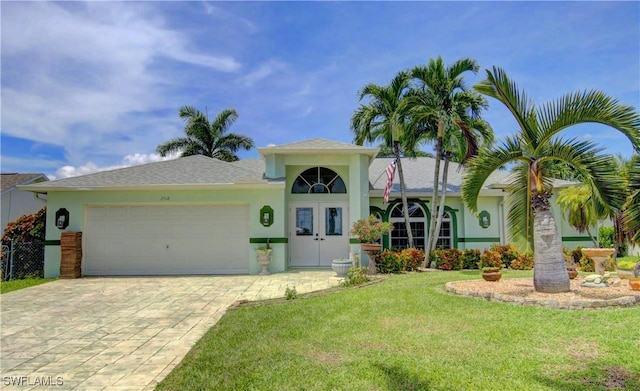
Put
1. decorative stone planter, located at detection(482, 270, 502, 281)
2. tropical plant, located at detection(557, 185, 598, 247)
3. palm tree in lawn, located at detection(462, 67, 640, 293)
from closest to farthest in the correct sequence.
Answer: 1. palm tree in lawn, located at detection(462, 67, 640, 293)
2. decorative stone planter, located at detection(482, 270, 502, 281)
3. tropical plant, located at detection(557, 185, 598, 247)

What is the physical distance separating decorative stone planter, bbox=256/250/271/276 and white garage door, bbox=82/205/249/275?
78 centimetres

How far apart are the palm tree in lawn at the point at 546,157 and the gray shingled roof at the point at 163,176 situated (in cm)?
806

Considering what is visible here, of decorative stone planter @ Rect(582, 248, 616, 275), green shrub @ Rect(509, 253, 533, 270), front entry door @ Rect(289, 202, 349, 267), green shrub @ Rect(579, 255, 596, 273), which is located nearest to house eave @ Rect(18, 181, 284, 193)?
front entry door @ Rect(289, 202, 349, 267)

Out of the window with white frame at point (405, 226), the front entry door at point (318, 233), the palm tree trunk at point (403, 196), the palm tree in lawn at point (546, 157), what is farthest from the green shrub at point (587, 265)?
the front entry door at point (318, 233)

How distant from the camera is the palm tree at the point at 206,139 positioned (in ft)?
87.6

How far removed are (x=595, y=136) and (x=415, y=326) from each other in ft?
15.7

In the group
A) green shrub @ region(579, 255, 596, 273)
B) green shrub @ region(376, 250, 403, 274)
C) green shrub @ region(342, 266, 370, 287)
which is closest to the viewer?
green shrub @ region(342, 266, 370, 287)

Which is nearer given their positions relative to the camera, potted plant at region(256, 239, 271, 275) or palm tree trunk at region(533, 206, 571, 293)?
palm tree trunk at region(533, 206, 571, 293)

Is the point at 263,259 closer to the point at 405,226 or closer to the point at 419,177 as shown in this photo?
the point at 405,226

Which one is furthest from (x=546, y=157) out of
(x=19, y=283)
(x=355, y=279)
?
(x=19, y=283)

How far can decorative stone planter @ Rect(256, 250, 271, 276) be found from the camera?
1266 centimetres

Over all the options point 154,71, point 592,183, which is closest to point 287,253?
point 154,71

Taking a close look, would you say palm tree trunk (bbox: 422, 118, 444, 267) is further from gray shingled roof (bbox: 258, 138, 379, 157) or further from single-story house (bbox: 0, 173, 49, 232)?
single-story house (bbox: 0, 173, 49, 232)

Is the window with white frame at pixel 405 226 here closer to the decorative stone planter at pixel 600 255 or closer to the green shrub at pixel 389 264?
the green shrub at pixel 389 264
